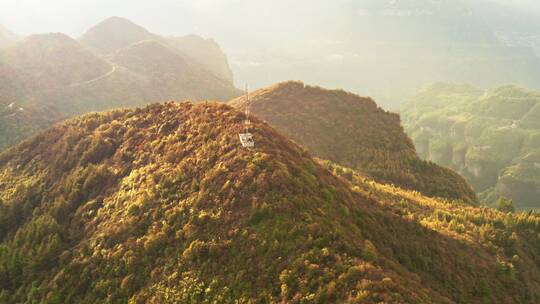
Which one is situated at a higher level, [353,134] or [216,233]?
[216,233]

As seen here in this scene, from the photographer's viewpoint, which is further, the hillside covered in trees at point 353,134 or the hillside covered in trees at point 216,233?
the hillside covered in trees at point 353,134

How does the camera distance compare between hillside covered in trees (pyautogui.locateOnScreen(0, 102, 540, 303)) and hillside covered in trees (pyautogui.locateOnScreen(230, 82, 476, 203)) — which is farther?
hillside covered in trees (pyautogui.locateOnScreen(230, 82, 476, 203))

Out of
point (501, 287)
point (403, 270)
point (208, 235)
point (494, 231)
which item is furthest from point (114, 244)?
point (494, 231)

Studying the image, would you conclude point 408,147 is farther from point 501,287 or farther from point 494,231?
point 501,287

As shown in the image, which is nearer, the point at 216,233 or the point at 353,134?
the point at 216,233
